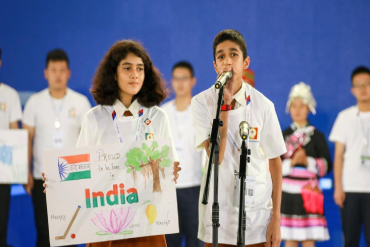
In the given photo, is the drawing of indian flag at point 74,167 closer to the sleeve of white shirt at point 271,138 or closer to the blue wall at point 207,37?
the sleeve of white shirt at point 271,138

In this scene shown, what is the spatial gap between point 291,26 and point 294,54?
363 mm

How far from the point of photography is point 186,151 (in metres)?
5.29

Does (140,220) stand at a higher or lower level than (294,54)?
lower

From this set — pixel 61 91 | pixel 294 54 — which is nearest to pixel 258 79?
pixel 294 54

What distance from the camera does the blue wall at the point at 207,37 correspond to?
5.96 metres

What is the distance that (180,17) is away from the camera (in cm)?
606

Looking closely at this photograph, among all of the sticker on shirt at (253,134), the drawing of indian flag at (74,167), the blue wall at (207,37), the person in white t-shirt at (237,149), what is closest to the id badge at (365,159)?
the blue wall at (207,37)

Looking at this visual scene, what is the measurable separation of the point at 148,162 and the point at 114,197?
28 centimetres

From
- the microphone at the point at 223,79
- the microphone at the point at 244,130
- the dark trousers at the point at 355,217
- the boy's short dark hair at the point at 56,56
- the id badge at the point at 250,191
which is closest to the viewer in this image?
the microphone at the point at 223,79

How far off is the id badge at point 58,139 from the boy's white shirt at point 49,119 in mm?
22

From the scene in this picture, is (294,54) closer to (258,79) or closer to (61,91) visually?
(258,79)

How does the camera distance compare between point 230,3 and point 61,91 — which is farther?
point 230,3

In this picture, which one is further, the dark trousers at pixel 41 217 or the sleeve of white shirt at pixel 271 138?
the dark trousers at pixel 41 217

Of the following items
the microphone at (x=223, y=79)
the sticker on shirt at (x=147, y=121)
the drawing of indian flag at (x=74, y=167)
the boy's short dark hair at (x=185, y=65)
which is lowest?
the drawing of indian flag at (x=74, y=167)
